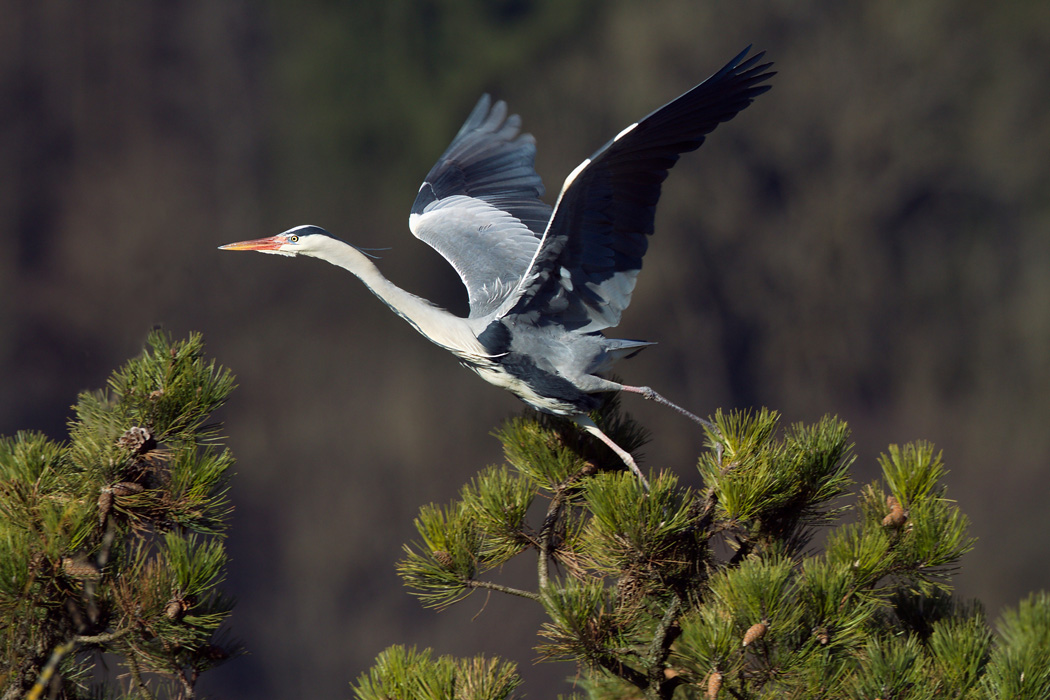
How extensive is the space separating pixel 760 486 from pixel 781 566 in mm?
83

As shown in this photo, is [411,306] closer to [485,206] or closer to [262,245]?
[262,245]

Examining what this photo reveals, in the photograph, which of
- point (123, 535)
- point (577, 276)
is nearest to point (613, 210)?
point (577, 276)

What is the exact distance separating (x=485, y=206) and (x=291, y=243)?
1.52 ft

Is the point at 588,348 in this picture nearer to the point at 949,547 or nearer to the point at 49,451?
the point at 949,547

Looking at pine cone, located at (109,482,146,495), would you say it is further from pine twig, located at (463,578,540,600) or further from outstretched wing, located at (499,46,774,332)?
outstretched wing, located at (499,46,774,332)

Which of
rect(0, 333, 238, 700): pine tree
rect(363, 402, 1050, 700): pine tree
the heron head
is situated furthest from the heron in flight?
rect(0, 333, 238, 700): pine tree

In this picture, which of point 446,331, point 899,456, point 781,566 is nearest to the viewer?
point 781,566

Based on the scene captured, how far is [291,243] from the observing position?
48.6 inches

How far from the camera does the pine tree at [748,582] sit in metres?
0.76

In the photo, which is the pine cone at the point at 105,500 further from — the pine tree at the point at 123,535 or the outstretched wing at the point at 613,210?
the outstretched wing at the point at 613,210

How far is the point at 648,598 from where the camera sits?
0.90 metres

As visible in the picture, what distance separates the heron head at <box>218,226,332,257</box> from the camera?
4.02ft

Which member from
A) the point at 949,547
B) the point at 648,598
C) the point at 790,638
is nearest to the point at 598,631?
the point at 648,598

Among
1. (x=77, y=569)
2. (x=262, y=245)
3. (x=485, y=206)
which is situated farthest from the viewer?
(x=485, y=206)
